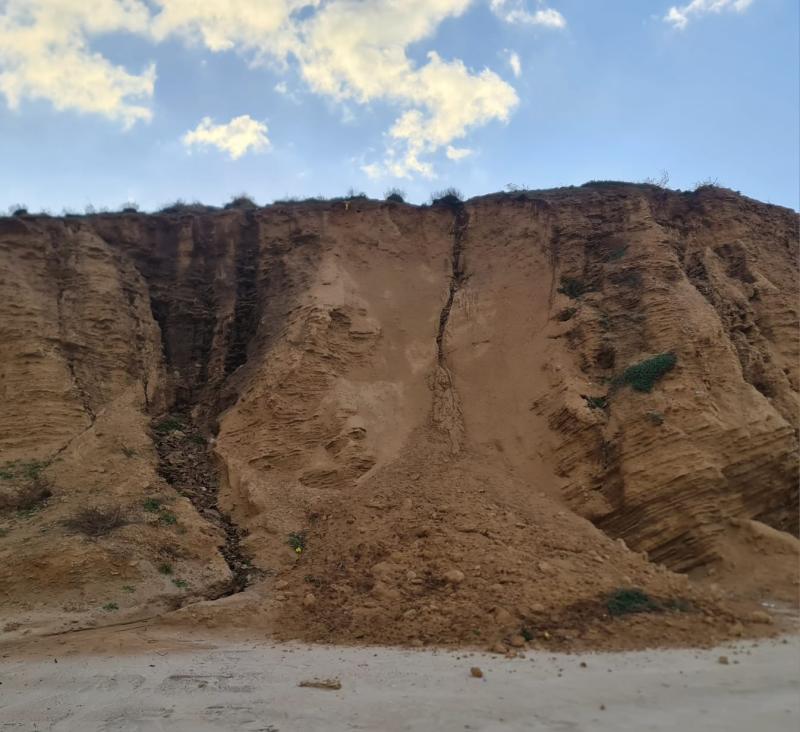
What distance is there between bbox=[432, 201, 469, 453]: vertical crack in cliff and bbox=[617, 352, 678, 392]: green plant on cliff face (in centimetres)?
359

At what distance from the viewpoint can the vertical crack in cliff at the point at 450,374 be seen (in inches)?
577

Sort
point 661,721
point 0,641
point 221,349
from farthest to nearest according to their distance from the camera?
point 221,349 < point 0,641 < point 661,721

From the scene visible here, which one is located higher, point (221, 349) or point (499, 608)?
point (221, 349)

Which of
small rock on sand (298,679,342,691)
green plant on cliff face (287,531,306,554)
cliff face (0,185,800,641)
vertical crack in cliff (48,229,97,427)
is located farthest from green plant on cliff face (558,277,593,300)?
small rock on sand (298,679,342,691)

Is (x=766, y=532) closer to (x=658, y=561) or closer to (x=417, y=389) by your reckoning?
(x=658, y=561)

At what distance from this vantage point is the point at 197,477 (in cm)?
1414

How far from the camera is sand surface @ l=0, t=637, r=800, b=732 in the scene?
578cm

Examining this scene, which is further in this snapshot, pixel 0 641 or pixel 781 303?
pixel 781 303

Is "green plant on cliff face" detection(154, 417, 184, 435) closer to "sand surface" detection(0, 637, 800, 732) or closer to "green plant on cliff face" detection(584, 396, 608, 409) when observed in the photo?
"sand surface" detection(0, 637, 800, 732)

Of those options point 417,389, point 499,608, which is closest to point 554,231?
point 417,389

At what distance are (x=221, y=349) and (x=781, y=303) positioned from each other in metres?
13.8

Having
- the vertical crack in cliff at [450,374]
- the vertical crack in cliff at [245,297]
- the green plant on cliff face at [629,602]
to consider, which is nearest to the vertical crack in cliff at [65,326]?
the vertical crack in cliff at [245,297]

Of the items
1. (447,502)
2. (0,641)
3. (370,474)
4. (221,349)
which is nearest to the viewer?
(0,641)

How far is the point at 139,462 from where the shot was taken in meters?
13.7
